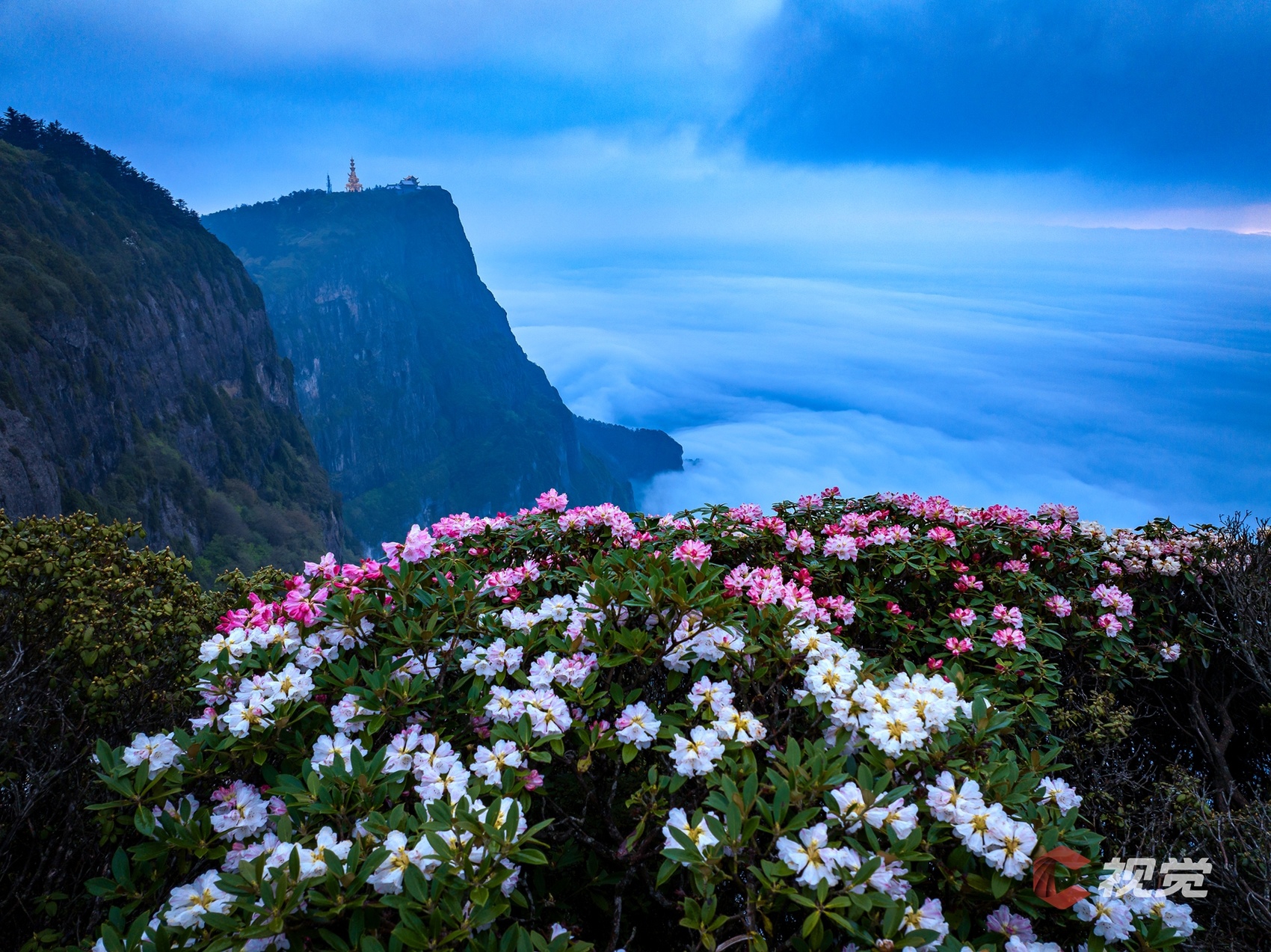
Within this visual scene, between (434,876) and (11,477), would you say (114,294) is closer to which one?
(11,477)

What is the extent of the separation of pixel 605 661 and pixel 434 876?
850 mm

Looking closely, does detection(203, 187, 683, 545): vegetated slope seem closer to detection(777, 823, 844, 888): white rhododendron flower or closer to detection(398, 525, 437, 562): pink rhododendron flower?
detection(398, 525, 437, 562): pink rhododendron flower

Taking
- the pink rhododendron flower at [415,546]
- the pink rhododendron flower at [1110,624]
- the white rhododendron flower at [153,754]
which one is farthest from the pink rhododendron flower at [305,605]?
the pink rhododendron flower at [1110,624]

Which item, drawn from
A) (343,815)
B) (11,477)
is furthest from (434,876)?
(11,477)

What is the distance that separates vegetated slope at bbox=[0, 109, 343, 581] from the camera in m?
50.3

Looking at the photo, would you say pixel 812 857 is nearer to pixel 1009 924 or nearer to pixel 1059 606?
pixel 1009 924

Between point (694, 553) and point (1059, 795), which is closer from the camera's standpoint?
point (1059, 795)

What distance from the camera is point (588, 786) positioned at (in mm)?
2395

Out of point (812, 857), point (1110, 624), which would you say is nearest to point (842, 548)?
point (1110, 624)

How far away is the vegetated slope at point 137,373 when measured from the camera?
1982 inches

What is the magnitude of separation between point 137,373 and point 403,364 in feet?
204

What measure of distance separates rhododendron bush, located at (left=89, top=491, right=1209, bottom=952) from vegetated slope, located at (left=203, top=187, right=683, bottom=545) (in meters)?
98.8

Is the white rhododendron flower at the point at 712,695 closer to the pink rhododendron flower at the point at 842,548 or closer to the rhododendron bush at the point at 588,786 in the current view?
the rhododendron bush at the point at 588,786

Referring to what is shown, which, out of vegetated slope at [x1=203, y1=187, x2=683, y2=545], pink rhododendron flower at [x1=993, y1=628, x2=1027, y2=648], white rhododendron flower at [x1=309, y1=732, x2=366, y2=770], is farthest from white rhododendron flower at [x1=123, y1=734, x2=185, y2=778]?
vegetated slope at [x1=203, y1=187, x2=683, y2=545]
